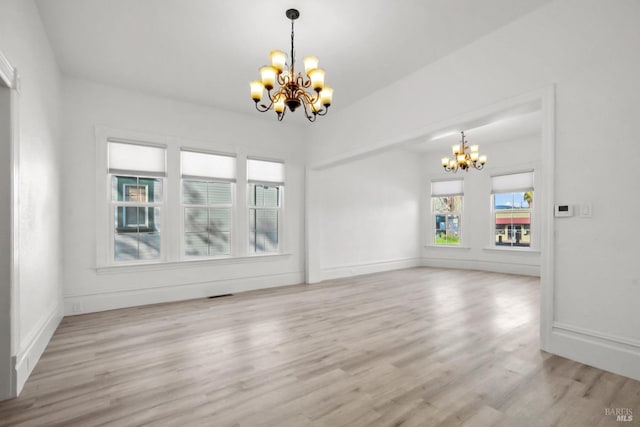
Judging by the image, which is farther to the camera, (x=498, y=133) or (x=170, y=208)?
(x=498, y=133)

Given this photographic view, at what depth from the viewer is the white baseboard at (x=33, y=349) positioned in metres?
2.39

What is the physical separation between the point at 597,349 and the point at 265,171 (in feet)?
17.6

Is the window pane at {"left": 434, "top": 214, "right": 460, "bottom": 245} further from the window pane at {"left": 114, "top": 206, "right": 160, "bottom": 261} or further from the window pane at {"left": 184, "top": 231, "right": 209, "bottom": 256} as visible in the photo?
the window pane at {"left": 114, "top": 206, "right": 160, "bottom": 261}

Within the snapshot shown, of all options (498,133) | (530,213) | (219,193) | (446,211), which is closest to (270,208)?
(219,193)

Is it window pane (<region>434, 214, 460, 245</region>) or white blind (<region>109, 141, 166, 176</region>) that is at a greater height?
white blind (<region>109, 141, 166, 176</region>)

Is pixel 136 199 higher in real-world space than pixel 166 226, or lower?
higher

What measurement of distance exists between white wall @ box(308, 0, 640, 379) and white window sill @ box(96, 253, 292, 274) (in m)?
4.49

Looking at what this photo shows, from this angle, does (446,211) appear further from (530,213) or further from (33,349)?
(33,349)

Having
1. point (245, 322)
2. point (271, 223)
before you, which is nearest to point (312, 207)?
point (271, 223)

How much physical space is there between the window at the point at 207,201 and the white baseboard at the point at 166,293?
1.93ft

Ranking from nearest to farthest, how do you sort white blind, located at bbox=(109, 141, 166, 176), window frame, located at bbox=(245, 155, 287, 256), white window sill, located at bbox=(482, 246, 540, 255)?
1. white blind, located at bbox=(109, 141, 166, 176)
2. window frame, located at bbox=(245, 155, 287, 256)
3. white window sill, located at bbox=(482, 246, 540, 255)

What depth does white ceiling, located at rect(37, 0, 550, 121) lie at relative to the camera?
9.95 ft

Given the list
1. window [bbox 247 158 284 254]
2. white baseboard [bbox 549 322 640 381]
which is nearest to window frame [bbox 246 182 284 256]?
window [bbox 247 158 284 254]

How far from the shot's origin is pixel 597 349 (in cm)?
265
